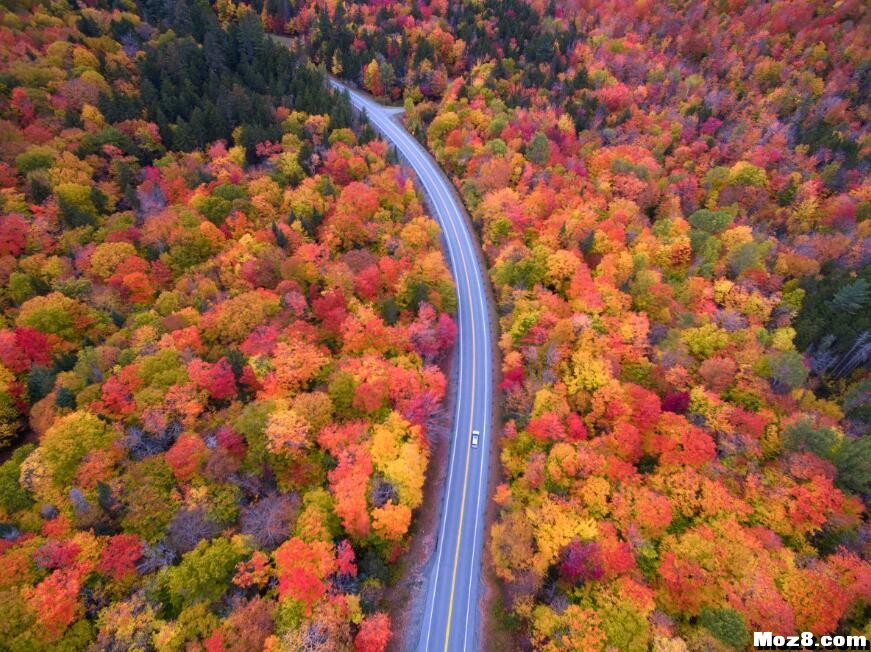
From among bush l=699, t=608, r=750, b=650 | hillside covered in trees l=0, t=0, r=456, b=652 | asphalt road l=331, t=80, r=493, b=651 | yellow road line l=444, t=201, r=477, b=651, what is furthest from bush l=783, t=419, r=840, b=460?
hillside covered in trees l=0, t=0, r=456, b=652

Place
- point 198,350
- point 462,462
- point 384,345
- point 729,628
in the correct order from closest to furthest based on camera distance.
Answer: point 729,628 < point 462,462 < point 198,350 < point 384,345

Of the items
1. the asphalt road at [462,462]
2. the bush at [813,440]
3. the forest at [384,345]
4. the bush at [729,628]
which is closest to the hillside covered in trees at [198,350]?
the forest at [384,345]

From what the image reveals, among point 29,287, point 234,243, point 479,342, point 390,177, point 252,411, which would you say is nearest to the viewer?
point 252,411

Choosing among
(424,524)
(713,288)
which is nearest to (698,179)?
(713,288)

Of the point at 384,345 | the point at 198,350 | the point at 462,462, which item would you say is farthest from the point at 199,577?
the point at 384,345

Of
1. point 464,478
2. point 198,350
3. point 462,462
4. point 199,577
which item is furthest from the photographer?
point 198,350

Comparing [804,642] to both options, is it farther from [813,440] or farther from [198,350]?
[198,350]

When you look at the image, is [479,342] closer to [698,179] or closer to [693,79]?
[698,179]
